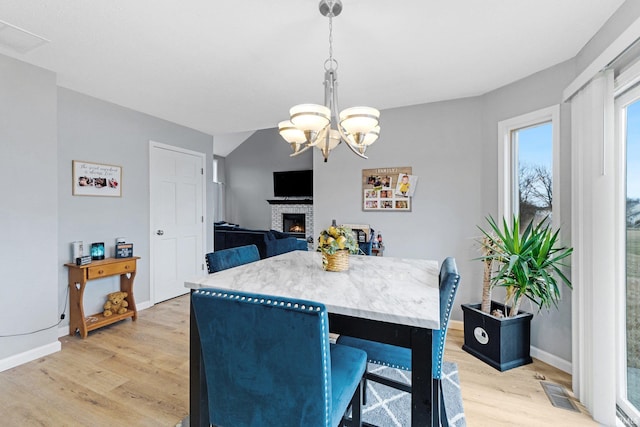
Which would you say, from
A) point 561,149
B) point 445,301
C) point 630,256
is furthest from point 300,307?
point 561,149

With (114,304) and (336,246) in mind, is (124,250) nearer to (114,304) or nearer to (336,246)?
(114,304)

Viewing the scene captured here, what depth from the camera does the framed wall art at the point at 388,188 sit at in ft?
11.0

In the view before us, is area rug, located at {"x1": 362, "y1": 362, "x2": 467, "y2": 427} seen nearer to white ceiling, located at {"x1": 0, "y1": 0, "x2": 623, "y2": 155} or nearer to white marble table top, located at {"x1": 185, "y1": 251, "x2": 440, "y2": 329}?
white marble table top, located at {"x1": 185, "y1": 251, "x2": 440, "y2": 329}

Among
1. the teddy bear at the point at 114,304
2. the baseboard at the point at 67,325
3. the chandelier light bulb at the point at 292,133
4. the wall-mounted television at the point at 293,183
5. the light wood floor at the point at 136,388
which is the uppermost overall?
the wall-mounted television at the point at 293,183

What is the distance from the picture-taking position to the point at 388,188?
345 centimetres

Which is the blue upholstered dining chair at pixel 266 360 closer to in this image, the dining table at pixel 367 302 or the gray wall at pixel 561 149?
the dining table at pixel 367 302

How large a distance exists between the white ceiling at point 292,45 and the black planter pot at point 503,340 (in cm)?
204

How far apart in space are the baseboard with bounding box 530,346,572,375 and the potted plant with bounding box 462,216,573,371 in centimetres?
13

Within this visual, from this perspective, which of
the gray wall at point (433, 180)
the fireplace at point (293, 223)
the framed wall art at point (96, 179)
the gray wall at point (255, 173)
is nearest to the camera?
the framed wall art at point (96, 179)

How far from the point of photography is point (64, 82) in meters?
2.73

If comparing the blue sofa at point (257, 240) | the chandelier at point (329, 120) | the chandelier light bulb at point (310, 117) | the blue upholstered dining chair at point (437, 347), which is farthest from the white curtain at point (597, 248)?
the blue sofa at point (257, 240)

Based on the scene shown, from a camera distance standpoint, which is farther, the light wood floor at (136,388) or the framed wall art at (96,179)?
the framed wall art at (96,179)

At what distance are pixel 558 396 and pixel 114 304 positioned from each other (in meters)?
3.97

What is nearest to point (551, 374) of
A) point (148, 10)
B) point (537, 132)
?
point (537, 132)
